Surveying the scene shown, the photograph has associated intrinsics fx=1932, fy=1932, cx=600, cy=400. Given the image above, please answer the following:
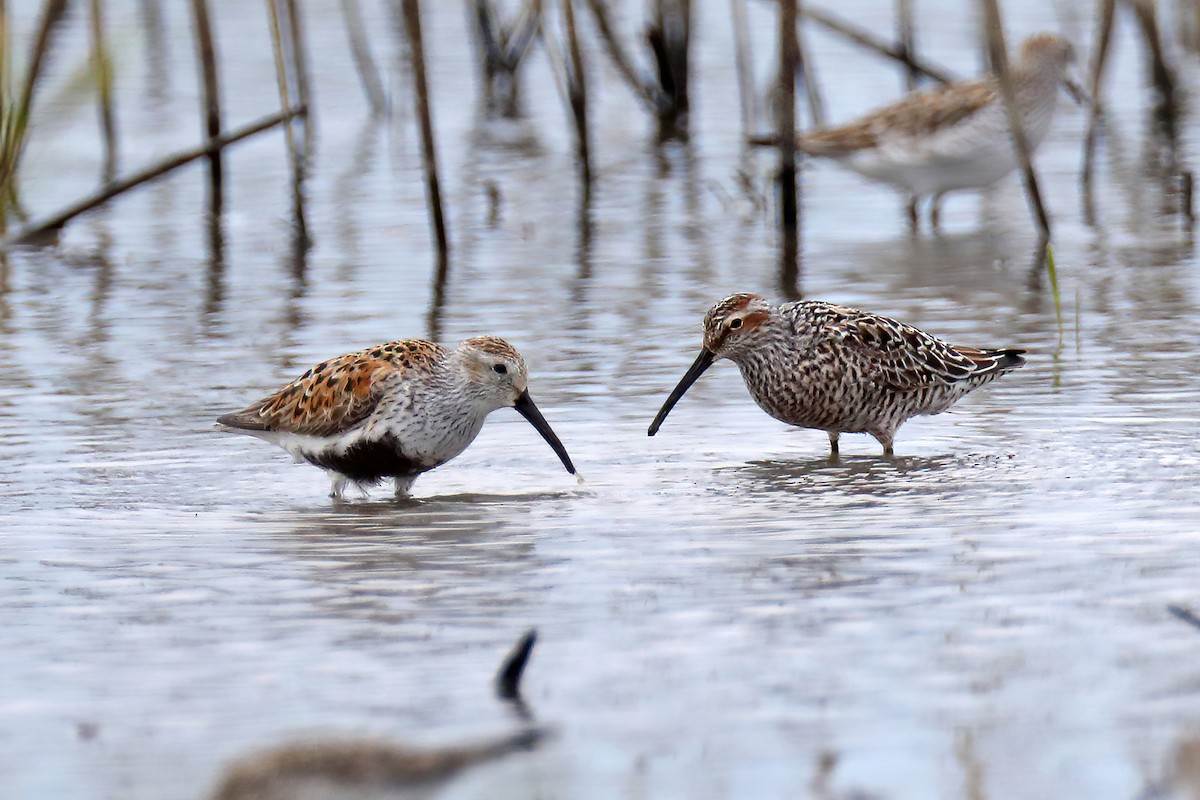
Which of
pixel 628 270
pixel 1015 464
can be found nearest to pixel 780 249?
pixel 628 270

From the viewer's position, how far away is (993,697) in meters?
4.94

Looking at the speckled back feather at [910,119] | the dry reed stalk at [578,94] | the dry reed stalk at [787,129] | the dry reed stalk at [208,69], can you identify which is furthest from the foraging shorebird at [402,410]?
the speckled back feather at [910,119]

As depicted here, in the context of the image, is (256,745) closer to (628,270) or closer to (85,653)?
(85,653)

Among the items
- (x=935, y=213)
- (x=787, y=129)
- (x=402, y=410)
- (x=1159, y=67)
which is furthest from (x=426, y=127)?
(x=1159, y=67)

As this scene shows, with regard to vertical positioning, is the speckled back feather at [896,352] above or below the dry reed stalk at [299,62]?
below

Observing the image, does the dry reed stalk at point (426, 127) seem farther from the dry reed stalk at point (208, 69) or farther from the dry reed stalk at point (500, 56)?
the dry reed stalk at point (500, 56)

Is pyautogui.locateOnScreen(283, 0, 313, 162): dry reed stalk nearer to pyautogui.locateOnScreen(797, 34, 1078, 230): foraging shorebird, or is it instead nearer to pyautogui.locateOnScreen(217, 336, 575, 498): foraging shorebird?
pyautogui.locateOnScreen(797, 34, 1078, 230): foraging shorebird

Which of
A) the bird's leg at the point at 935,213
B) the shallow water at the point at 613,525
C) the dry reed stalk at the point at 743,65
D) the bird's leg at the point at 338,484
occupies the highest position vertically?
the dry reed stalk at the point at 743,65

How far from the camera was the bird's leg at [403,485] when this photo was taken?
26.6 ft

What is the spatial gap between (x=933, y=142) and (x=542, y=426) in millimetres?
7622

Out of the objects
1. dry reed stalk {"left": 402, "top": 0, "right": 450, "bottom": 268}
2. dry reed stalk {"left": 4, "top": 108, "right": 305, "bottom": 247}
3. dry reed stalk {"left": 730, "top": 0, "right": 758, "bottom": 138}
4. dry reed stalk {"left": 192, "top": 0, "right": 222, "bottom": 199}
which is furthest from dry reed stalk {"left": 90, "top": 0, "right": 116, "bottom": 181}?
dry reed stalk {"left": 730, "top": 0, "right": 758, "bottom": 138}

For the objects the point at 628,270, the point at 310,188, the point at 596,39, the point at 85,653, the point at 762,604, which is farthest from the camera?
the point at 596,39

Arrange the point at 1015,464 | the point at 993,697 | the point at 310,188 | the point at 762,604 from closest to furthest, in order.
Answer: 1. the point at 993,697
2. the point at 762,604
3. the point at 1015,464
4. the point at 310,188

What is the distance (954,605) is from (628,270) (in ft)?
25.6
